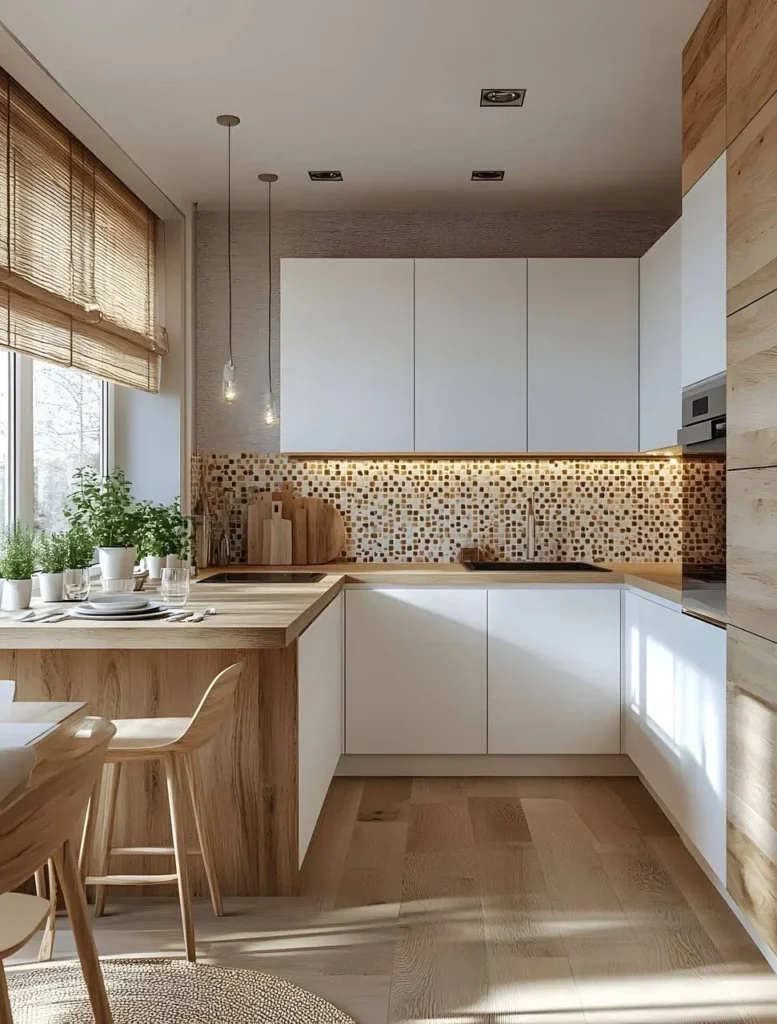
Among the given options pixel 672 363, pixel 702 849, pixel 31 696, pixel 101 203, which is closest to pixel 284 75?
pixel 101 203

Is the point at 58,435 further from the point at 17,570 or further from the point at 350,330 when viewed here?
the point at 350,330

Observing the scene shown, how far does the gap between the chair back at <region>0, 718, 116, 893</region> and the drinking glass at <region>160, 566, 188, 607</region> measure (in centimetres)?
127

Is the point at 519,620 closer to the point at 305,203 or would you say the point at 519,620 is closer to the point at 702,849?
the point at 702,849

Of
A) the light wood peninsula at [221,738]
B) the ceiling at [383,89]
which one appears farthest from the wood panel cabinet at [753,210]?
the light wood peninsula at [221,738]

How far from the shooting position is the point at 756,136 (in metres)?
2.44

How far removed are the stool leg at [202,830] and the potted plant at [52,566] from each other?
2.79 feet

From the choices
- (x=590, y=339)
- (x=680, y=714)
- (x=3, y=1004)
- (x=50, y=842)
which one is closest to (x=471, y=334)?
(x=590, y=339)

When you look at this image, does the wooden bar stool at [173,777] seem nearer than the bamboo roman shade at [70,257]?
Yes

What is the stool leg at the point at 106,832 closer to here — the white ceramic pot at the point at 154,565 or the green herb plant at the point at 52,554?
the green herb plant at the point at 52,554

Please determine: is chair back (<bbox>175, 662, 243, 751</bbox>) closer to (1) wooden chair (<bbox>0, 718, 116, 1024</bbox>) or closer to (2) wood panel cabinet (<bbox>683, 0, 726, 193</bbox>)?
(1) wooden chair (<bbox>0, 718, 116, 1024</bbox>)

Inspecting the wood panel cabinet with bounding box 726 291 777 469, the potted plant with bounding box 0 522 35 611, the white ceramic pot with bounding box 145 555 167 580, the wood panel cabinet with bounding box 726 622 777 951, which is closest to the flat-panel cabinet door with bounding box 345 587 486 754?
the white ceramic pot with bounding box 145 555 167 580

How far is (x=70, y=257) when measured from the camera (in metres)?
3.55

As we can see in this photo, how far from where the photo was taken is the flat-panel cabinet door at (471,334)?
4406mm

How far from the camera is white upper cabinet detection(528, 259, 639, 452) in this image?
4398 millimetres
